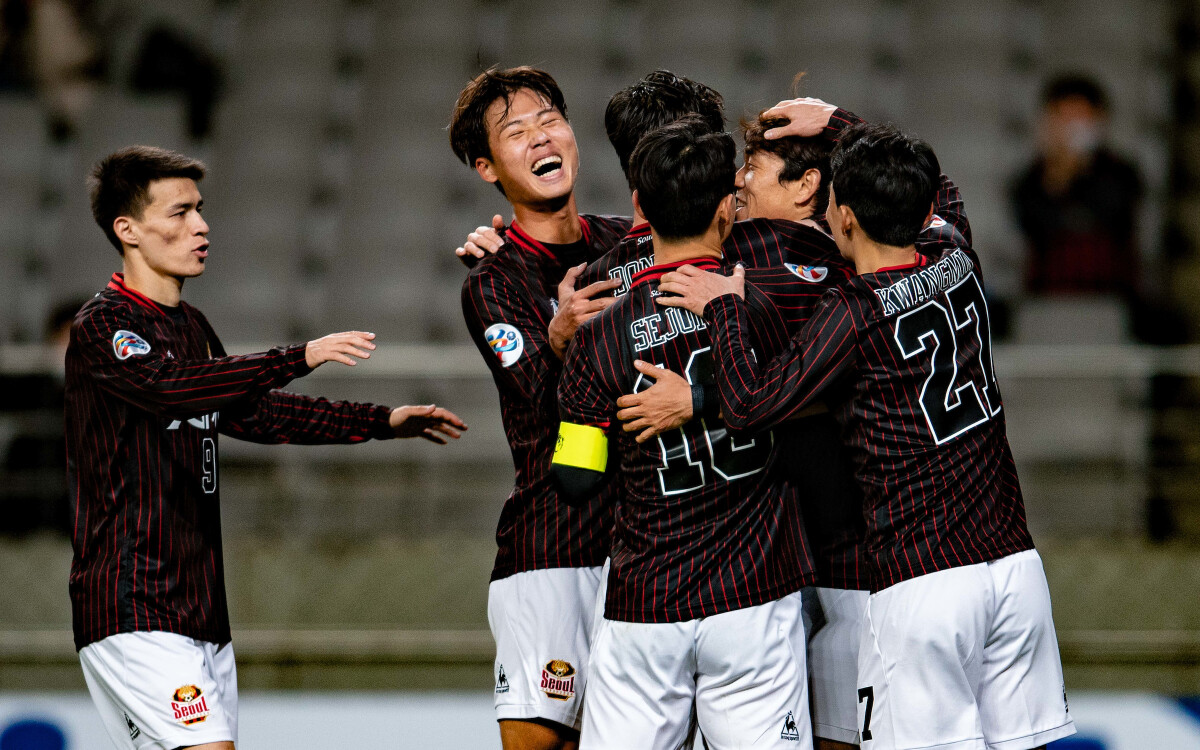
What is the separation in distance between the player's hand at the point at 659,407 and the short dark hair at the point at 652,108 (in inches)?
28.0

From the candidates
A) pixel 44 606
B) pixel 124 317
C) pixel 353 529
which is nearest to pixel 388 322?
pixel 353 529

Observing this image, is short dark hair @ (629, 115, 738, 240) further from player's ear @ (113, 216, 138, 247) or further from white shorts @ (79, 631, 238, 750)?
white shorts @ (79, 631, 238, 750)

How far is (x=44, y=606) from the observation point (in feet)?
20.8

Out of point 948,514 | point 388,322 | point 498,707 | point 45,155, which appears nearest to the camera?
point 948,514

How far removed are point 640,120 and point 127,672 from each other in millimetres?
1816

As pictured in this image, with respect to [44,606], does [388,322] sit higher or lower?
higher

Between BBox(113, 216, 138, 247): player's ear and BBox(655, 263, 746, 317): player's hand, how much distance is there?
4.92 ft

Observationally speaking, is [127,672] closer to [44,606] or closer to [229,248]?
[44,606]

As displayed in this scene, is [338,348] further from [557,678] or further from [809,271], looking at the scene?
[809,271]

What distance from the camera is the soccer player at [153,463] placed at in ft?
9.91

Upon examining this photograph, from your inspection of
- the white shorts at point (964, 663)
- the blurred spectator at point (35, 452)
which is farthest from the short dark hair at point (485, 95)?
the blurred spectator at point (35, 452)

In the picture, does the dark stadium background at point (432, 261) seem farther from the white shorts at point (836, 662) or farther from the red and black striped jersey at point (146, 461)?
the white shorts at point (836, 662)

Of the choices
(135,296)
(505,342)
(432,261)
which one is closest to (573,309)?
(505,342)

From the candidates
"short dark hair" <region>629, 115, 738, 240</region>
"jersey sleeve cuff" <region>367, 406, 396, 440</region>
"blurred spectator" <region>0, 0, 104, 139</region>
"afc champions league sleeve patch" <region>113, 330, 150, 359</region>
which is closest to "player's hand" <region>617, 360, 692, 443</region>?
"short dark hair" <region>629, 115, 738, 240</region>
